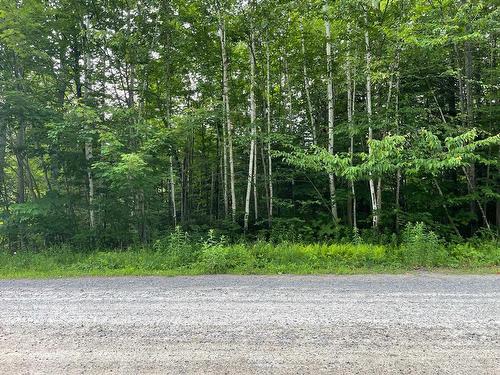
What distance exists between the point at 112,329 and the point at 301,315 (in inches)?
76.2

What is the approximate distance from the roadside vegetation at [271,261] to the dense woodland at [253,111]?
1.67m

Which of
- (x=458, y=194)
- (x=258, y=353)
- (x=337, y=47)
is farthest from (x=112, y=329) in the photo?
(x=458, y=194)

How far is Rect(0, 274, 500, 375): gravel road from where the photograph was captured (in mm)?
2682

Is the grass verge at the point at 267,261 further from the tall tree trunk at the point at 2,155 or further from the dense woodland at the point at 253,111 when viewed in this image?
the tall tree trunk at the point at 2,155

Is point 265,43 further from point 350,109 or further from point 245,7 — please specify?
point 350,109

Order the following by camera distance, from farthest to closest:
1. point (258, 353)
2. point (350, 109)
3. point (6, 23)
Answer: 1. point (350, 109)
2. point (6, 23)
3. point (258, 353)

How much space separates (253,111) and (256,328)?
314 inches

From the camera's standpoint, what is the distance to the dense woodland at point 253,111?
28.4 feet

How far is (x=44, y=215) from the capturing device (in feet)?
29.8

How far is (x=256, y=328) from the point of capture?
3396 millimetres

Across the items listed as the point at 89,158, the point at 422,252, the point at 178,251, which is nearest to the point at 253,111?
the point at 89,158

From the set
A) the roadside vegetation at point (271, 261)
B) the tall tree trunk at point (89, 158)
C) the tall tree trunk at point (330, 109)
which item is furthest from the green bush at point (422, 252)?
the tall tree trunk at point (89, 158)

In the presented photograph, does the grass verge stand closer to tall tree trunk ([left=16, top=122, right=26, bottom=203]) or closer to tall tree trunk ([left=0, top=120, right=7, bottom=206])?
tall tree trunk ([left=16, top=122, right=26, bottom=203])

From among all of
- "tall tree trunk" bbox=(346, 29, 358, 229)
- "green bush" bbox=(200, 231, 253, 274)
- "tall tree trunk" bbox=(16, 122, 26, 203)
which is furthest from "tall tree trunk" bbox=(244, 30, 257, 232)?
"tall tree trunk" bbox=(16, 122, 26, 203)
